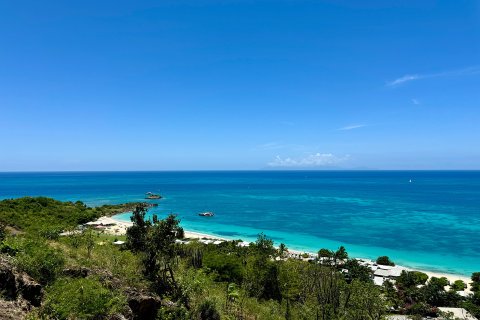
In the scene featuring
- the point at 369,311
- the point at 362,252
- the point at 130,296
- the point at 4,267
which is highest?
the point at 4,267

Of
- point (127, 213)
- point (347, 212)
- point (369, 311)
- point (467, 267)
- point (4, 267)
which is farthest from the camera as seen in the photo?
point (347, 212)

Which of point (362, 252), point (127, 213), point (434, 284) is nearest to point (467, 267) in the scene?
point (362, 252)

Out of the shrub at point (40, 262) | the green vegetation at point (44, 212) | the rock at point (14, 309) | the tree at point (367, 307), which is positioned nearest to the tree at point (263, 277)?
the tree at point (367, 307)

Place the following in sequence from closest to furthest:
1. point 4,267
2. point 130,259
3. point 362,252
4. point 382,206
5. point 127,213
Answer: point 4,267 < point 130,259 < point 362,252 < point 127,213 < point 382,206

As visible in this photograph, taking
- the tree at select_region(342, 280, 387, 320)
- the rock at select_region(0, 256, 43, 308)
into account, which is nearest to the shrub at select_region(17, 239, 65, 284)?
the rock at select_region(0, 256, 43, 308)

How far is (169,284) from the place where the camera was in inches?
629

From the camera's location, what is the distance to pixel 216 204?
11188 cm

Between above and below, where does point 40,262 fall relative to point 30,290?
above

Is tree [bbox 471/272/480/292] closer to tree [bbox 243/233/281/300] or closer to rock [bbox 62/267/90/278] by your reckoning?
tree [bbox 243/233/281/300]

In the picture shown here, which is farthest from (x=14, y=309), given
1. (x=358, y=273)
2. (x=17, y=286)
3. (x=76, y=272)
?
(x=358, y=273)

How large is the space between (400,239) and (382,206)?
4861 centimetres

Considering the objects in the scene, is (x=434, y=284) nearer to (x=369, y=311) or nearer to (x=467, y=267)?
(x=369, y=311)

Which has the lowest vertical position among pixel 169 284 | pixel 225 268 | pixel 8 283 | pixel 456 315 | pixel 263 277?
pixel 456 315

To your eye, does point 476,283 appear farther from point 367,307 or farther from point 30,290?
point 30,290
